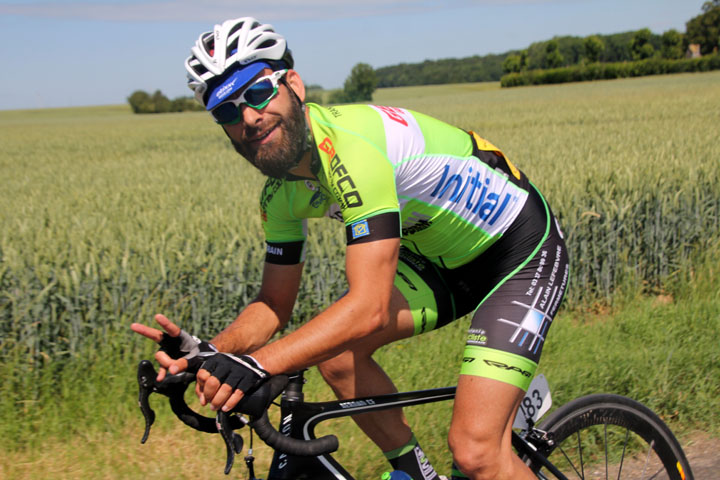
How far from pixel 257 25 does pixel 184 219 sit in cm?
488

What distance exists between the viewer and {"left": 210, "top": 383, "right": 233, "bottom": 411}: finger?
5.66 feet

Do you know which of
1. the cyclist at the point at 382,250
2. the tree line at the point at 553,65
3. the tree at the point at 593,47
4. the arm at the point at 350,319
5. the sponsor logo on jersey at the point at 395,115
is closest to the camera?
A: the arm at the point at 350,319

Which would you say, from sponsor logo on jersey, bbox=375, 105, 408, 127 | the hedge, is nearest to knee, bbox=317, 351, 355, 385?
sponsor logo on jersey, bbox=375, 105, 408, 127

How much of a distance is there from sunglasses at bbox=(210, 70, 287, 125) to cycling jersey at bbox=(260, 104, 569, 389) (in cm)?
20

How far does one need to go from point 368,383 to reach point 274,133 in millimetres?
1007

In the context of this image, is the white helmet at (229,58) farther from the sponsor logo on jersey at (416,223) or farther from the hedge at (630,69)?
the hedge at (630,69)

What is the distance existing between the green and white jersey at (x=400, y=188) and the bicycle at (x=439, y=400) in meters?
0.58

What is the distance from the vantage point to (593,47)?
10919 cm

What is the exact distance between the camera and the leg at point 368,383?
249 centimetres

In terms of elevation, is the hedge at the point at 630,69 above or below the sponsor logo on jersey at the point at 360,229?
above

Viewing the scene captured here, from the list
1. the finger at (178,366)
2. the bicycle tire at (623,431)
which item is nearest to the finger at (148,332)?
the finger at (178,366)

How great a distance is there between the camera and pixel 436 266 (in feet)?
9.23

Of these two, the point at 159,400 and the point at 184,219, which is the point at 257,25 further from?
the point at 184,219

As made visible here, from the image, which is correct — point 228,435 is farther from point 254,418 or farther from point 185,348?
point 185,348
